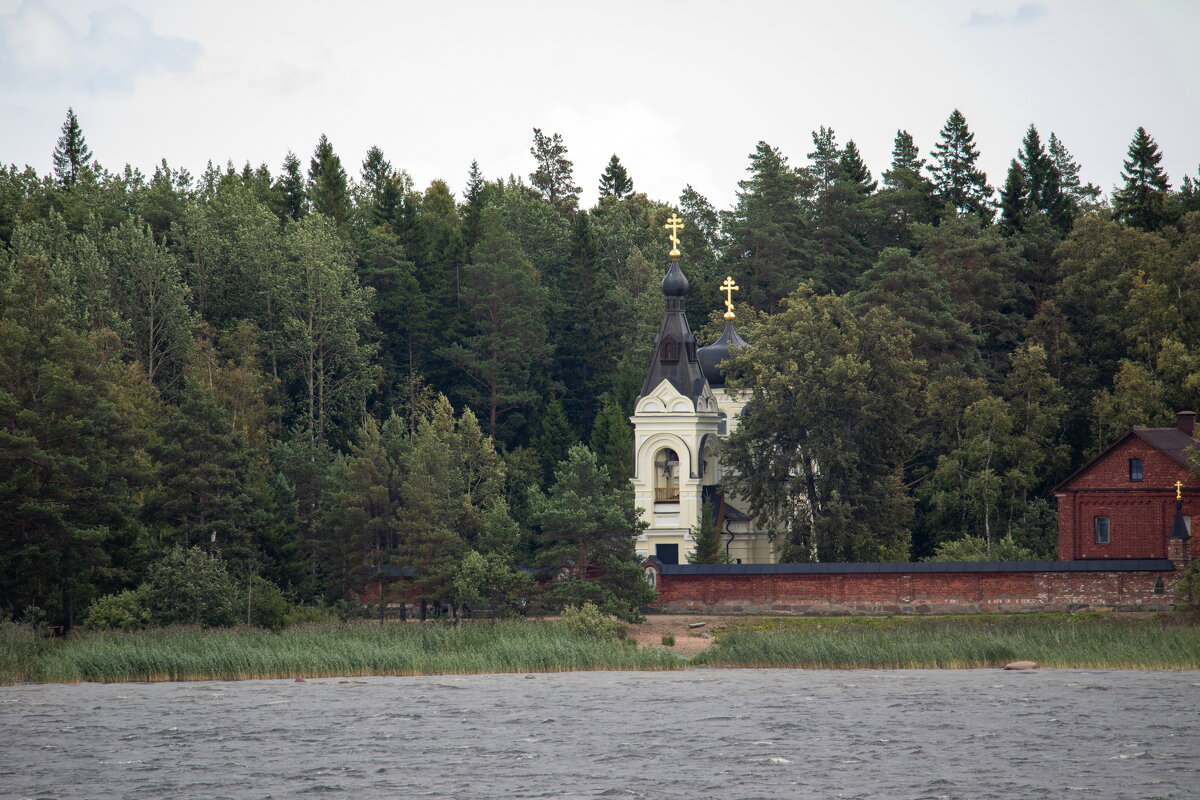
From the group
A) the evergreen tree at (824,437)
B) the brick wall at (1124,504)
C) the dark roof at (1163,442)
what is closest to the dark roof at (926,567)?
the brick wall at (1124,504)

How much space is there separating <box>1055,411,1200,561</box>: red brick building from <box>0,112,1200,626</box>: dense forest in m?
2.60

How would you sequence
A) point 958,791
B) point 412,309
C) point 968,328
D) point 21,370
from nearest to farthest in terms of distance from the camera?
1. point 958,791
2. point 21,370
3. point 968,328
4. point 412,309

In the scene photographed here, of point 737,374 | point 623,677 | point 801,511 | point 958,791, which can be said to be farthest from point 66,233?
point 958,791

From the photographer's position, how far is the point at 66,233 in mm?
69938

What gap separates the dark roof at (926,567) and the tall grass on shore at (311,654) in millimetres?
10923

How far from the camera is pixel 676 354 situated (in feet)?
204

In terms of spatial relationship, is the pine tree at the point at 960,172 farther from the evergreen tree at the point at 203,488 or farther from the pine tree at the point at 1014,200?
the evergreen tree at the point at 203,488

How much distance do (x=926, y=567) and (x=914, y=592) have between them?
33.7 inches

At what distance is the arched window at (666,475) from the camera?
6084 centimetres

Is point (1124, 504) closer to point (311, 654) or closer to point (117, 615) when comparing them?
point (311, 654)

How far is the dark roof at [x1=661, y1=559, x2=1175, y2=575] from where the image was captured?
49150 millimetres

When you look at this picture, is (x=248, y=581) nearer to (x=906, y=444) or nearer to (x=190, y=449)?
(x=190, y=449)

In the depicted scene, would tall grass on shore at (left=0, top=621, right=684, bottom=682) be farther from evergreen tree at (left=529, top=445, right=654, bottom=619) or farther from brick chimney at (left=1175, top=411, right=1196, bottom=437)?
brick chimney at (left=1175, top=411, right=1196, bottom=437)

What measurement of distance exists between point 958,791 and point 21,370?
32951 millimetres
